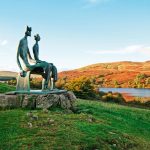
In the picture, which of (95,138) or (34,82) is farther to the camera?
(34,82)

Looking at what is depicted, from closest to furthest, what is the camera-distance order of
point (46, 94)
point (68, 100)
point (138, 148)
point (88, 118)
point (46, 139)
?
point (46, 139)
point (138, 148)
point (88, 118)
point (46, 94)
point (68, 100)

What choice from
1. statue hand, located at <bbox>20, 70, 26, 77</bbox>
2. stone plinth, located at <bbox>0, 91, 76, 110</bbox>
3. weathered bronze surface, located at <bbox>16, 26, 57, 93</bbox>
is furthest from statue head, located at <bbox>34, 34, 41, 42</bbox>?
stone plinth, located at <bbox>0, 91, 76, 110</bbox>

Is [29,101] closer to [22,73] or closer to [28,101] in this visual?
[28,101]

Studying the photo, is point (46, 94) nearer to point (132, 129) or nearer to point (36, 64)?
point (36, 64)

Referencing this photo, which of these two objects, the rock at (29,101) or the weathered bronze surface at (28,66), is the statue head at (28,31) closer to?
the weathered bronze surface at (28,66)

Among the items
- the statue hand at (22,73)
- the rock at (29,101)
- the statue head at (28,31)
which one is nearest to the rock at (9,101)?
the rock at (29,101)

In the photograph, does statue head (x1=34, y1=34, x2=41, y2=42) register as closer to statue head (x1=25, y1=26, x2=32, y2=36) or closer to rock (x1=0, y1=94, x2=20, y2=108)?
statue head (x1=25, y1=26, x2=32, y2=36)

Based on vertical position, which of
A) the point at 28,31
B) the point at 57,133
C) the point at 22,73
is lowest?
the point at 57,133

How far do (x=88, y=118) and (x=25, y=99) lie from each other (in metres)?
3.21

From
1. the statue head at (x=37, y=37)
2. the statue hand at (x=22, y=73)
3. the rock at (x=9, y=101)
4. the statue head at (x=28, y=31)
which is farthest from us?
the statue head at (x=37, y=37)

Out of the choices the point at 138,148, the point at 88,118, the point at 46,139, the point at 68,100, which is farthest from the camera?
the point at 68,100

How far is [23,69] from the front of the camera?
18.5 metres

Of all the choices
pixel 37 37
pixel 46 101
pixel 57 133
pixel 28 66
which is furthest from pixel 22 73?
pixel 57 133

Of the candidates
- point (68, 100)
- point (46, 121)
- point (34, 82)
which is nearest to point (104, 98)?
point (34, 82)
